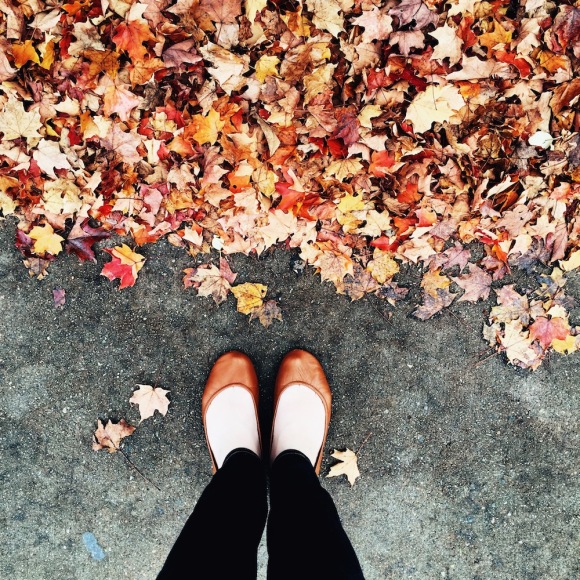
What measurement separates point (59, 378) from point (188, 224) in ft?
3.05

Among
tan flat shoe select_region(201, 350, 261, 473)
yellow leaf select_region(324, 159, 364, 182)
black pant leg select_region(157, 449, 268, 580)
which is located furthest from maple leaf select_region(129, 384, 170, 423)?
yellow leaf select_region(324, 159, 364, 182)

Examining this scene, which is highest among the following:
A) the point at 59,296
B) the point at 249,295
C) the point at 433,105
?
the point at 433,105

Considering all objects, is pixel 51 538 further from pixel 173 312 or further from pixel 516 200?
pixel 516 200

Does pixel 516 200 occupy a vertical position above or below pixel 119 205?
above

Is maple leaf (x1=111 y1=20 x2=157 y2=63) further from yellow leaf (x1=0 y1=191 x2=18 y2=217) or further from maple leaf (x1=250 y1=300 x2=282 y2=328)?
maple leaf (x1=250 y1=300 x2=282 y2=328)

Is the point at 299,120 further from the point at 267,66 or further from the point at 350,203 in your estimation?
the point at 350,203

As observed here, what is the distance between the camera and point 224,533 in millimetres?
1494

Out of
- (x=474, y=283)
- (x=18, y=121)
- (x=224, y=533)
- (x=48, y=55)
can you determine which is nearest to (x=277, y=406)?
(x=224, y=533)

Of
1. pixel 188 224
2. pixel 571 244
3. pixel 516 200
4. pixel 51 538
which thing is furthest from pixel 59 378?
pixel 571 244

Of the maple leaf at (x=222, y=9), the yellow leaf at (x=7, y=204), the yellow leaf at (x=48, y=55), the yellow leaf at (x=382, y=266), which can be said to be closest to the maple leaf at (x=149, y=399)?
the yellow leaf at (x=7, y=204)

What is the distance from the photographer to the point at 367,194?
1899 mm

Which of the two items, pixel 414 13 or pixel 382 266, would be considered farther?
pixel 382 266

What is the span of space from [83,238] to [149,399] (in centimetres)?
78

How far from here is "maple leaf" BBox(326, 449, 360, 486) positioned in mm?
2143
